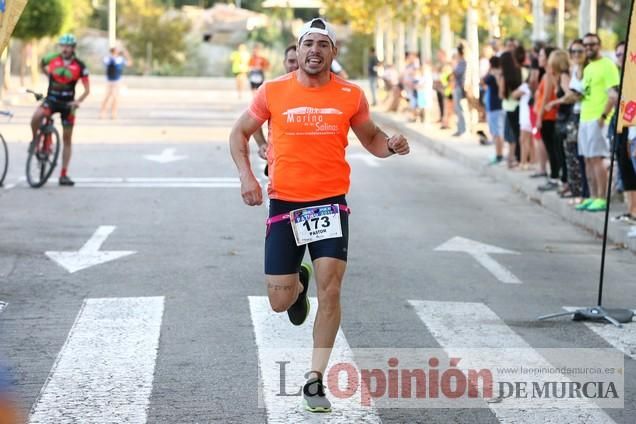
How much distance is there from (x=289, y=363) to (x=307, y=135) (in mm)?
1618

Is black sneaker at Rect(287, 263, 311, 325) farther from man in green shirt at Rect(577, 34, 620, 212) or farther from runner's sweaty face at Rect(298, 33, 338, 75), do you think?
man in green shirt at Rect(577, 34, 620, 212)

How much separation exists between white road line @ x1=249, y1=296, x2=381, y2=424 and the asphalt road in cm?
4

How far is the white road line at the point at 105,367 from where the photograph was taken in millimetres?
7426

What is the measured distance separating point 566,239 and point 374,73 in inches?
1307

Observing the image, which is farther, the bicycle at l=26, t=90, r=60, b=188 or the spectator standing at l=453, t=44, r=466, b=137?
the spectator standing at l=453, t=44, r=466, b=137

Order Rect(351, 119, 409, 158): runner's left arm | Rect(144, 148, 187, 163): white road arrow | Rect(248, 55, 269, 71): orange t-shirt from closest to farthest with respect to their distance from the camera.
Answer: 1. Rect(351, 119, 409, 158): runner's left arm
2. Rect(144, 148, 187, 163): white road arrow
3. Rect(248, 55, 269, 71): orange t-shirt

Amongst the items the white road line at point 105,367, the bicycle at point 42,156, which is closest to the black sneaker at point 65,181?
the bicycle at point 42,156

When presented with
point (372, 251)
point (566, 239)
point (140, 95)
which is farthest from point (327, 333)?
point (140, 95)

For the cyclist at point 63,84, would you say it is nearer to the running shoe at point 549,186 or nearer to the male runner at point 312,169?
the running shoe at point 549,186

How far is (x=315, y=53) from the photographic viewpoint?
25.5 ft

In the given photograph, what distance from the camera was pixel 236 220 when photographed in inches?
641

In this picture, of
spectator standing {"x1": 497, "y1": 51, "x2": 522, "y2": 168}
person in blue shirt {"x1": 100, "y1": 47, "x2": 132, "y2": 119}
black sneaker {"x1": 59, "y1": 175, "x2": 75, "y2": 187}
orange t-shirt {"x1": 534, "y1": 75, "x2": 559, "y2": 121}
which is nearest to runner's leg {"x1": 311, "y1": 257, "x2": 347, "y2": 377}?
orange t-shirt {"x1": 534, "y1": 75, "x2": 559, "y2": 121}

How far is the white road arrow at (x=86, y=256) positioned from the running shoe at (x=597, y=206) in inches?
238

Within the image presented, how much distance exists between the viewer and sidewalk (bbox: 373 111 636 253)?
51.4 ft
